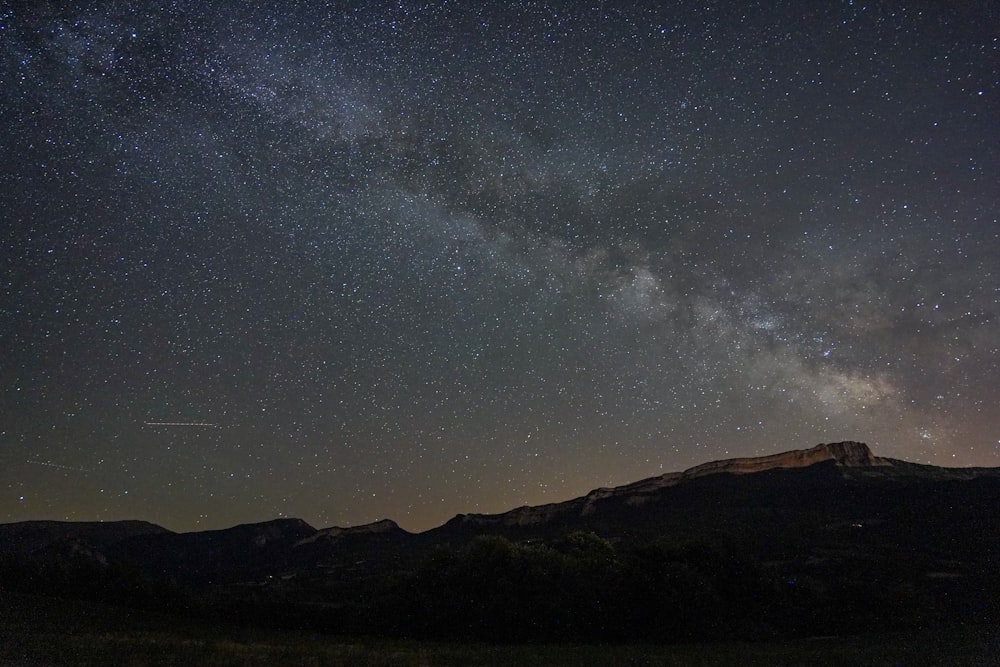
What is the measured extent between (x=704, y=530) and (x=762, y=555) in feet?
59.4

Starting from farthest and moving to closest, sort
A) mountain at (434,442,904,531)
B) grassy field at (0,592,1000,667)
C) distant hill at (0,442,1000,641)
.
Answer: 1. mountain at (434,442,904,531)
2. distant hill at (0,442,1000,641)
3. grassy field at (0,592,1000,667)

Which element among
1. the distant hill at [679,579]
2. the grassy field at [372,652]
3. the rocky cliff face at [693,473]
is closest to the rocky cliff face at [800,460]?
the rocky cliff face at [693,473]

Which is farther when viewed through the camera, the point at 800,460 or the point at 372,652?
the point at 800,460

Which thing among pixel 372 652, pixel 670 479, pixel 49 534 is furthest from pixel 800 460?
pixel 49 534

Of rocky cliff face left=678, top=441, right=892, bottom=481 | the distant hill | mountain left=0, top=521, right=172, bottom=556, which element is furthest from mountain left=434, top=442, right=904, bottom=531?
mountain left=0, top=521, right=172, bottom=556

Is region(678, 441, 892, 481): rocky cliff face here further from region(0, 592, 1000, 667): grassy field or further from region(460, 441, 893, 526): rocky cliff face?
region(0, 592, 1000, 667): grassy field

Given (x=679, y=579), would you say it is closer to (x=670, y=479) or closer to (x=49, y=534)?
(x=670, y=479)

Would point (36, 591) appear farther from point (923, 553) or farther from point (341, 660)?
point (923, 553)

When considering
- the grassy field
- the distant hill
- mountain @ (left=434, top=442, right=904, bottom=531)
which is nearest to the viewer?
the grassy field

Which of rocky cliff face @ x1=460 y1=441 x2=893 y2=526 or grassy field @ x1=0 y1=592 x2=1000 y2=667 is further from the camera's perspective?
rocky cliff face @ x1=460 y1=441 x2=893 y2=526

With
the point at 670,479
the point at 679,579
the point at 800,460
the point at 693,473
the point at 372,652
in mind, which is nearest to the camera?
the point at 372,652

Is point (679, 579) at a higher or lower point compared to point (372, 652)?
lower

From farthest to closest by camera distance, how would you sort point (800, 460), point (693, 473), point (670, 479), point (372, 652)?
1. point (670, 479)
2. point (693, 473)
3. point (800, 460)
4. point (372, 652)

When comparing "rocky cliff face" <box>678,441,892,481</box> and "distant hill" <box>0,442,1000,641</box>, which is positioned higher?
"rocky cliff face" <box>678,441,892,481</box>
